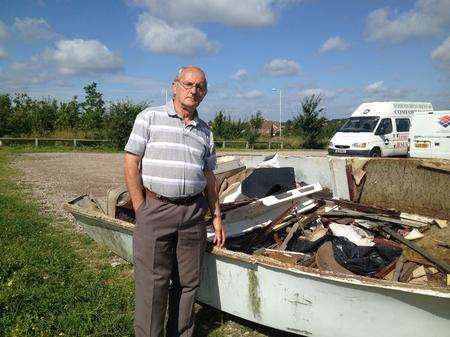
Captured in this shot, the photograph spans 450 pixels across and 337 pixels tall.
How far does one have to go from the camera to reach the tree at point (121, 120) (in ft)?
84.9

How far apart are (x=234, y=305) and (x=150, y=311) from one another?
0.80m

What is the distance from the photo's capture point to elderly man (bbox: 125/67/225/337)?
3.06m

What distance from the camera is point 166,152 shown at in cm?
304

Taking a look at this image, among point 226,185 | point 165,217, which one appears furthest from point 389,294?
point 226,185

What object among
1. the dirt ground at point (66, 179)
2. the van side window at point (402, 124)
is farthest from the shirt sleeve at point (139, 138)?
the van side window at point (402, 124)

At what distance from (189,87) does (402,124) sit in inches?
656

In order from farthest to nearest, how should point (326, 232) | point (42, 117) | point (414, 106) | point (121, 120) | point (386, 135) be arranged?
point (42, 117)
point (121, 120)
point (414, 106)
point (386, 135)
point (326, 232)

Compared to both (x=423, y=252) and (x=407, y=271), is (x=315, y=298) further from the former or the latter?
(x=423, y=252)

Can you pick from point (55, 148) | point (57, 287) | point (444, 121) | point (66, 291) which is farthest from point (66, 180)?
point (55, 148)

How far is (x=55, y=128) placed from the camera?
30.2 m

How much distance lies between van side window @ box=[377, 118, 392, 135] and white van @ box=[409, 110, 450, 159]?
3.04 m

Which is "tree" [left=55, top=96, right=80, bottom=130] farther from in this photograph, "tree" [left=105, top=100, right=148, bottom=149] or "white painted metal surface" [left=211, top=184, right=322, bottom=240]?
"white painted metal surface" [left=211, top=184, right=322, bottom=240]

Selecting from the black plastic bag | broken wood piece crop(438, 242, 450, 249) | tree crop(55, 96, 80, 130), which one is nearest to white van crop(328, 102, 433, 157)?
broken wood piece crop(438, 242, 450, 249)

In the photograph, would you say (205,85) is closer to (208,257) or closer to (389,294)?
(208,257)
